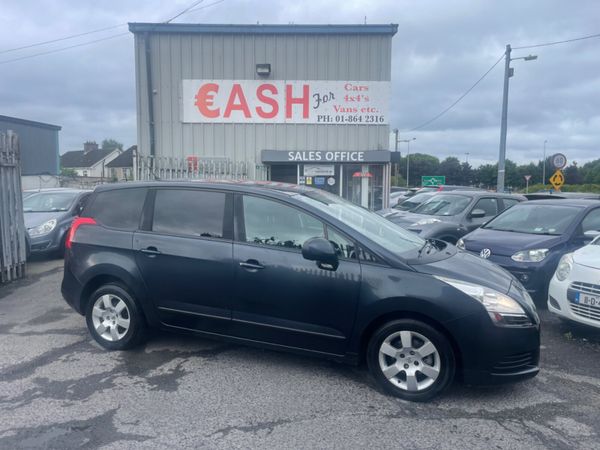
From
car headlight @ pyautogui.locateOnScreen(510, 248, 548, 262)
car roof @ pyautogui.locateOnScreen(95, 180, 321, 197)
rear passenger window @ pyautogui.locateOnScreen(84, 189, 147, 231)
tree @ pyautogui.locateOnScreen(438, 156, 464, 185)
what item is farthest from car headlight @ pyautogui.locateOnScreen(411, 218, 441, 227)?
tree @ pyautogui.locateOnScreen(438, 156, 464, 185)

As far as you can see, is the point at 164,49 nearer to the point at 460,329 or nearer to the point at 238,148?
the point at 238,148

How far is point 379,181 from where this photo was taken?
46.4 ft

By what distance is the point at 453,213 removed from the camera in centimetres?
963

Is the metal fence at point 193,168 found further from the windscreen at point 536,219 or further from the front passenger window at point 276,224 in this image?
the front passenger window at point 276,224

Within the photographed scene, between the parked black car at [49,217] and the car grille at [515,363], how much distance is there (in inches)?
312

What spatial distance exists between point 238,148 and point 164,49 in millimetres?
3389

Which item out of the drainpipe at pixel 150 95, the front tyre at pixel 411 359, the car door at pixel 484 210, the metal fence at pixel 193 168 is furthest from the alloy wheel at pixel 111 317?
the drainpipe at pixel 150 95

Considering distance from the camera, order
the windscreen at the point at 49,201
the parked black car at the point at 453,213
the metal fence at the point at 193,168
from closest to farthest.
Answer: the parked black car at the point at 453,213, the windscreen at the point at 49,201, the metal fence at the point at 193,168

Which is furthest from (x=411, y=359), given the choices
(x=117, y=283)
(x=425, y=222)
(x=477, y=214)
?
(x=477, y=214)

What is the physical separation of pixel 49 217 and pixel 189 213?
642cm

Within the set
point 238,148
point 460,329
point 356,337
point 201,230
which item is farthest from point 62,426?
point 238,148

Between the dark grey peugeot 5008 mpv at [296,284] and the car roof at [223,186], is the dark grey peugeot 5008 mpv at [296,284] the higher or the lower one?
the lower one

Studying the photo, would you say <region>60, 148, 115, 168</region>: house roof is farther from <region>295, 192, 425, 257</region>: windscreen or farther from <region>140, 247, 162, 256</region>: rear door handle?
<region>295, 192, 425, 257</region>: windscreen

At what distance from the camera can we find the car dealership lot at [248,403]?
10.7 feet
